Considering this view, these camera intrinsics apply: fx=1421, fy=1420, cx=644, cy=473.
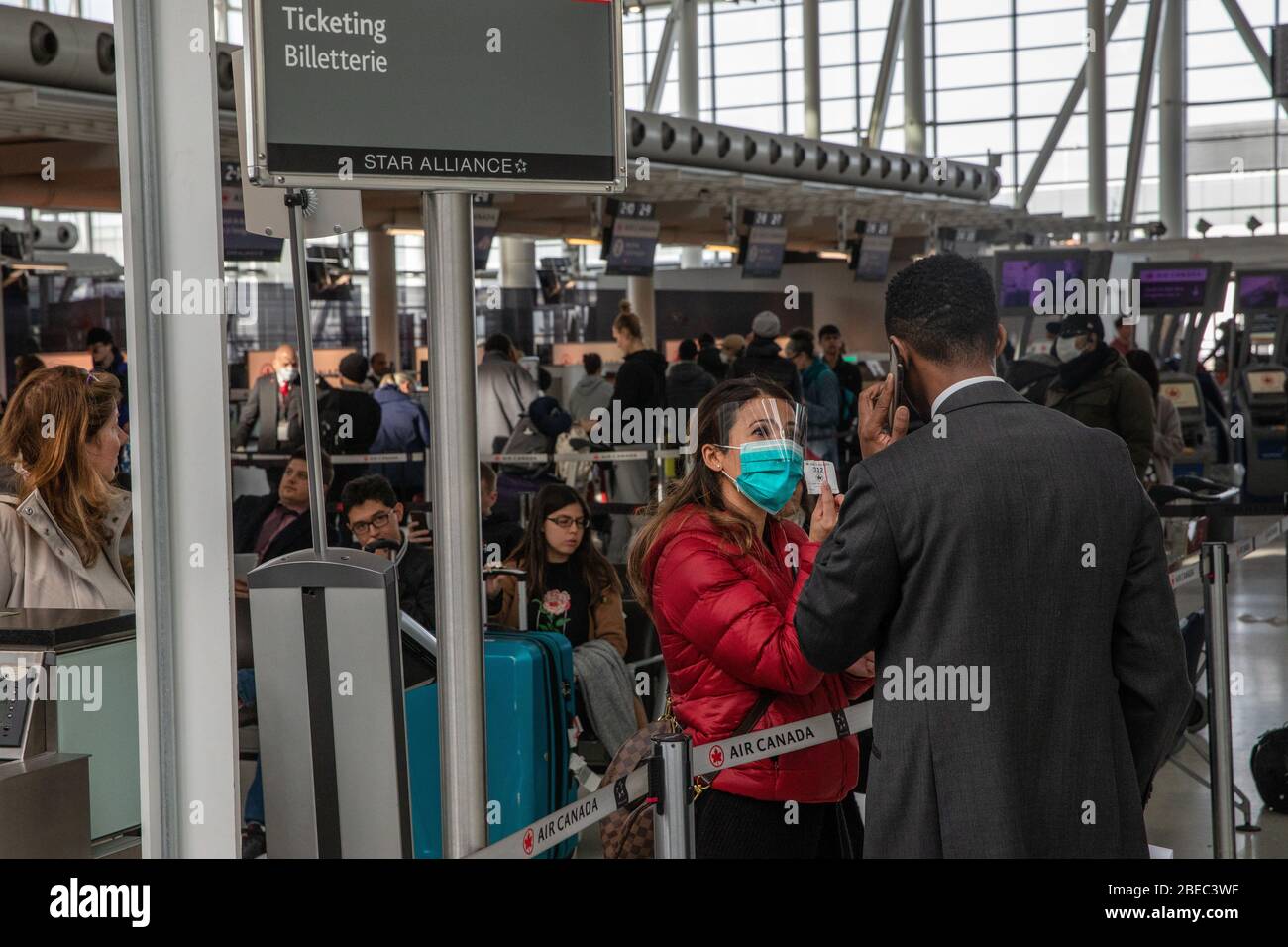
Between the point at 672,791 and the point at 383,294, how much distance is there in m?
19.0

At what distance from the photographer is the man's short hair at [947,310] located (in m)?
2.01

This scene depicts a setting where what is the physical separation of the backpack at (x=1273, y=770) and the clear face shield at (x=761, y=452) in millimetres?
3279

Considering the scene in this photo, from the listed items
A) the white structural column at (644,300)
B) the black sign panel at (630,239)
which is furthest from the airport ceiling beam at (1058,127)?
the black sign panel at (630,239)

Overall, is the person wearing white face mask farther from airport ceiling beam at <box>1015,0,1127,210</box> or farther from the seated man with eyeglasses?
airport ceiling beam at <box>1015,0,1127,210</box>

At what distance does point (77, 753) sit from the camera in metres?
2.34

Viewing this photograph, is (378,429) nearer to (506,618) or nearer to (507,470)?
(507,470)

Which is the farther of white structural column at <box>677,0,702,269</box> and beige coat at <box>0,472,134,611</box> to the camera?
white structural column at <box>677,0,702,269</box>

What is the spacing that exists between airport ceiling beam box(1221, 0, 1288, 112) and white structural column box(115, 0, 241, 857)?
995 inches

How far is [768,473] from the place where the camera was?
102 inches

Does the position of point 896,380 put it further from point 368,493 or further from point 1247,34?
point 1247,34

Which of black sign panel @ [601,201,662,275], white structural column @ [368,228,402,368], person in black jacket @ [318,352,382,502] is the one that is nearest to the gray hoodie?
person in black jacket @ [318,352,382,502]

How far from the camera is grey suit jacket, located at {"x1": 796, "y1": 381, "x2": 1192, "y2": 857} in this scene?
1.92 m
